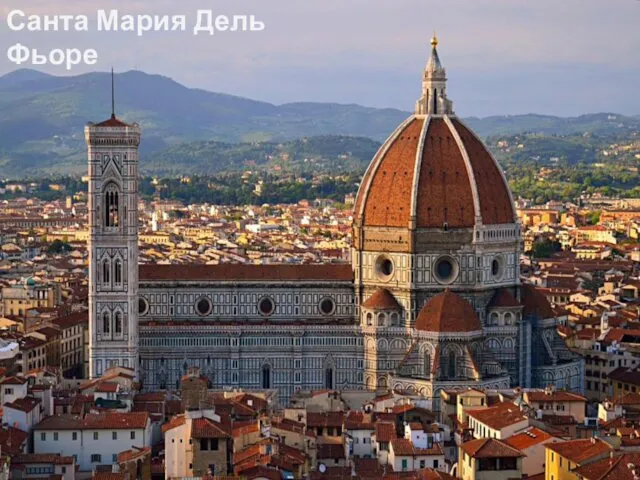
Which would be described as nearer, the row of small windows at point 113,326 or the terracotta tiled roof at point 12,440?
the terracotta tiled roof at point 12,440

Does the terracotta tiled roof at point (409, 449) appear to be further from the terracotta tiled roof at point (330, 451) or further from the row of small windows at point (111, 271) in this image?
the row of small windows at point (111, 271)

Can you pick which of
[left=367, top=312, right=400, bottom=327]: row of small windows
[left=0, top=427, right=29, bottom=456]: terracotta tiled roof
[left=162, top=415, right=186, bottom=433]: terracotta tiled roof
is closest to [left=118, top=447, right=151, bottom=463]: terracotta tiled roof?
[left=162, top=415, right=186, bottom=433]: terracotta tiled roof

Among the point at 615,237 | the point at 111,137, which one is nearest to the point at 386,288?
the point at 111,137

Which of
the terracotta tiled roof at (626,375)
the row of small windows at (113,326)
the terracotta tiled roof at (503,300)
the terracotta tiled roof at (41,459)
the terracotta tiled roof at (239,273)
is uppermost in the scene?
the terracotta tiled roof at (239,273)

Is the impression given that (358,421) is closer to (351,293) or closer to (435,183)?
(351,293)

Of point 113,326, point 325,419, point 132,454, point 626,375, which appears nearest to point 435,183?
point 626,375

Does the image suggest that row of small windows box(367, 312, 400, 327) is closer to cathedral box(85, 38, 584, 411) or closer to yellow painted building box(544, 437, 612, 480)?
cathedral box(85, 38, 584, 411)

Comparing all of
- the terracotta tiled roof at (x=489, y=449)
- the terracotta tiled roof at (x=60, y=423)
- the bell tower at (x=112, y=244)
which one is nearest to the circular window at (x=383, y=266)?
the bell tower at (x=112, y=244)
